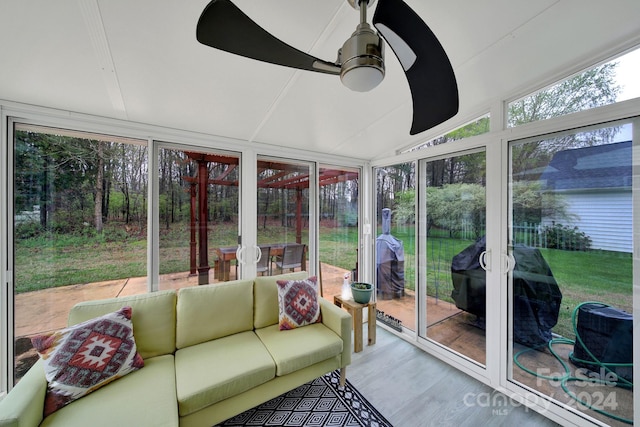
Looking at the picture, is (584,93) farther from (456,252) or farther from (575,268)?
(456,252)

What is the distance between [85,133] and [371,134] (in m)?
2.59

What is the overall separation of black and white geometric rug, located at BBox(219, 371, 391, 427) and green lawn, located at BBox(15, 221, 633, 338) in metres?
1.37

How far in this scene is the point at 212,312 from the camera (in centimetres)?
202

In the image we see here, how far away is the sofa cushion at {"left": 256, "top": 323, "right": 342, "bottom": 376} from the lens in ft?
5.82

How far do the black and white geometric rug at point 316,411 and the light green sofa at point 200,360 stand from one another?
0.61 ft

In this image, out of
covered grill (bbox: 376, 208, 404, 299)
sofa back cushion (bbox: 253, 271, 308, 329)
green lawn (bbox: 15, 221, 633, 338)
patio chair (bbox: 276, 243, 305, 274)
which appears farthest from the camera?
covered grill (bbox: 376, 208, 404, 299)

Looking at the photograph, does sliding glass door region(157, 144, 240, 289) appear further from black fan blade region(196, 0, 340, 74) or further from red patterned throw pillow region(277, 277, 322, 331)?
black fan blade region(196, 0, 340, 74)

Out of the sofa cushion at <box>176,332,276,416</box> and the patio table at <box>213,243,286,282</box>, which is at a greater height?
the patio table at <box>213,243,286,282</box>

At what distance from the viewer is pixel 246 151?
264cm

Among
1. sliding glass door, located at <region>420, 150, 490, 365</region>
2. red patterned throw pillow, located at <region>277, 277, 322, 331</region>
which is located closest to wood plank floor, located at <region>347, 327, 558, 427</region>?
sliding glass door, located at <region>420, 150, 490, 365</region>

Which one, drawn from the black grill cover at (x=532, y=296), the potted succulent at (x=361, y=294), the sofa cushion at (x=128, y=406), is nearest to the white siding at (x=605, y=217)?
the black grill cover at (x=532, y=296)

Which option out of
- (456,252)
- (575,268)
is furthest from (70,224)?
(575,268)

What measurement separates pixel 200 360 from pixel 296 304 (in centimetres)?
83

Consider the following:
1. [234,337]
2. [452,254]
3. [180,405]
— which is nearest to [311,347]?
[234,337]
